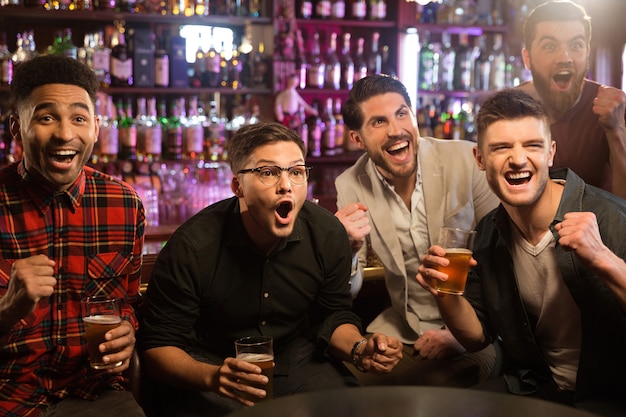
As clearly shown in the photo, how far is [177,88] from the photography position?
5.11 meters

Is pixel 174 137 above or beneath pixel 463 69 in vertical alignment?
beneath

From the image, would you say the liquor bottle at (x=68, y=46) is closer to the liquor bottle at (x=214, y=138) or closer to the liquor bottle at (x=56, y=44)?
the liquor bottle at (x=56, y=44)

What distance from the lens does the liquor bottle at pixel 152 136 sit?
5.07 m

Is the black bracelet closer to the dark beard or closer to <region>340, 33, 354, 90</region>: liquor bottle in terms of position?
the dark beard

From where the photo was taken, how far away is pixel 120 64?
195 inches

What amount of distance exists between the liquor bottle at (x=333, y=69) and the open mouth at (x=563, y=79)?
2.57 metres

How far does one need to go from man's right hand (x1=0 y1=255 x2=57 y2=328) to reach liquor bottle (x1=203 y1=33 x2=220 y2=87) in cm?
352

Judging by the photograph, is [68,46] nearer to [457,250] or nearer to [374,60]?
[374,60]

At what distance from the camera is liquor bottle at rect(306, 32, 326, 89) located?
5523mm

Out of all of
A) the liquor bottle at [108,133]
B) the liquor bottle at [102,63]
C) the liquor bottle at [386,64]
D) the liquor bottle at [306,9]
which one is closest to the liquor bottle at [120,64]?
the liquor bottle at [102,63]

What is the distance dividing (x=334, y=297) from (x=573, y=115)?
151cm

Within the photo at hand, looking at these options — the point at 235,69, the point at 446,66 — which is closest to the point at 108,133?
the point at 235,69

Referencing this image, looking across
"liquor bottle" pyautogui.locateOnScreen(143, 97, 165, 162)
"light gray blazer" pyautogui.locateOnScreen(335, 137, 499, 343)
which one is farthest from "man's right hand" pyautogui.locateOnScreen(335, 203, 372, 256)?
"liquor bottle" pyautogui.locateOnScreen(143, 97, 165, 162)

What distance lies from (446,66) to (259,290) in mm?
4011
